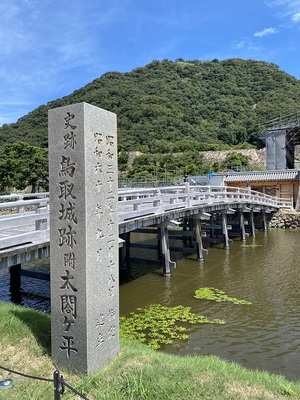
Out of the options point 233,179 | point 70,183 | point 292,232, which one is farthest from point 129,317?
point 233,179

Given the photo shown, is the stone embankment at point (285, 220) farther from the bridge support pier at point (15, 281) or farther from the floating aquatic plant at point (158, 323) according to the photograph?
the bridge support pier at point (15, 281)

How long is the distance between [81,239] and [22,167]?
31973 millimetres

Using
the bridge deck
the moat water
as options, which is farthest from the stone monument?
the moat water

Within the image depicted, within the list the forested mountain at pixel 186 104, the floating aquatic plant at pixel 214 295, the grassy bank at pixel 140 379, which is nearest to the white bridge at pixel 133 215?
the floating aquatic plant at pixel 214 295

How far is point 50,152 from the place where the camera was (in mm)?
4355

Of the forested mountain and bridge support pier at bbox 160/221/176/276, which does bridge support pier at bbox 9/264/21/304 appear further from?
the forested mountain

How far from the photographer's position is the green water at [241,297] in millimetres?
6406

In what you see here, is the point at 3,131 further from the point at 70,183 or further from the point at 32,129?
the point at 70,183

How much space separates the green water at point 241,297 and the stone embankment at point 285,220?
24.1 feet

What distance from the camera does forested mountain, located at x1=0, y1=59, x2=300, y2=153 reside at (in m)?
64.6

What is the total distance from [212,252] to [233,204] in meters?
3.28

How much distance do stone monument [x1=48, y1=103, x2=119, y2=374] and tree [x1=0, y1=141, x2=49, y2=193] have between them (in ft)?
101

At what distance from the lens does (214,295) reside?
966 cm

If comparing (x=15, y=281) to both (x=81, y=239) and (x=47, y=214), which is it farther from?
(x=81, y=239)
